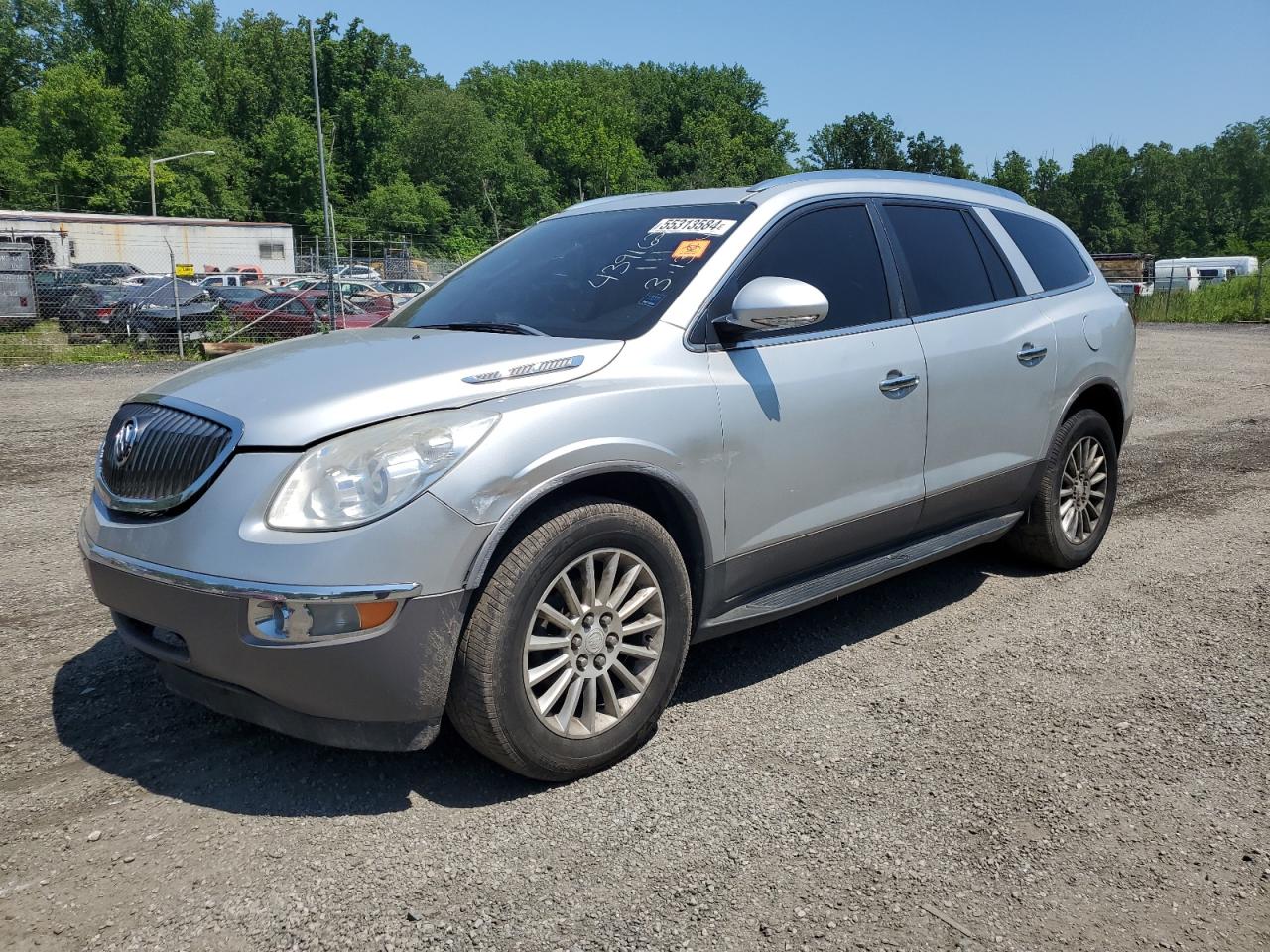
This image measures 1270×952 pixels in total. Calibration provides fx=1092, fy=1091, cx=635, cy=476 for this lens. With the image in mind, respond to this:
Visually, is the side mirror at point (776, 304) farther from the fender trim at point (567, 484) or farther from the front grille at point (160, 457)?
the front grille at point (160, 457)

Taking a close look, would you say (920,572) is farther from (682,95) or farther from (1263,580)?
(682,95)

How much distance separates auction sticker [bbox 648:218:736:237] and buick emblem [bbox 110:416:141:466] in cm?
197

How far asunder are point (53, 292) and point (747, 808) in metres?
23.0

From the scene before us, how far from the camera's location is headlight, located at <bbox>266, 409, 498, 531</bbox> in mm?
2881

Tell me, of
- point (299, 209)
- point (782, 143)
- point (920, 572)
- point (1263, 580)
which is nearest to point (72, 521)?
point (920, 572)

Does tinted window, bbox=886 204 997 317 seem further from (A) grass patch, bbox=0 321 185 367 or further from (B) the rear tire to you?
(A) grass patch, bbox=0 321 185 367

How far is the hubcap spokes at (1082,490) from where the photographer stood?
5.40 meters

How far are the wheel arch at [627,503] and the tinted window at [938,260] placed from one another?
152 centimetres

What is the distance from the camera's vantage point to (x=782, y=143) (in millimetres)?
121375

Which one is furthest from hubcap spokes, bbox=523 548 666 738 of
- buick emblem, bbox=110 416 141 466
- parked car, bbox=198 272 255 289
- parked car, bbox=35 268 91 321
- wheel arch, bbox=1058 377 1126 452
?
parked car, bbox=198 272 255 289

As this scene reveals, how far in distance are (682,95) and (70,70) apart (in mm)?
61374

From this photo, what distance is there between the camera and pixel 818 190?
4.30 meters

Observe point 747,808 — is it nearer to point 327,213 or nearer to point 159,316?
point 159,316

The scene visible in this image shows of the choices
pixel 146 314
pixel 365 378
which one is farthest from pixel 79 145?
pixel 365 378
